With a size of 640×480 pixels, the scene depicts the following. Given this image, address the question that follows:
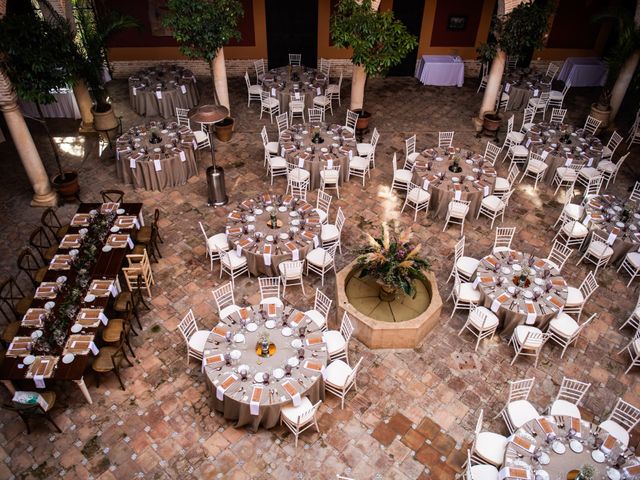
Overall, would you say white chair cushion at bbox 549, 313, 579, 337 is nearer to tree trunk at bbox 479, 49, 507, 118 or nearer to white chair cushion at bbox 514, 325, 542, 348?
white chair cushion at bbox 514, 325, 542, 348

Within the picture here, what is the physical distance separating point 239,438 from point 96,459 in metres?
1.94

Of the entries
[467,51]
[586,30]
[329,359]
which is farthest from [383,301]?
[586,30]

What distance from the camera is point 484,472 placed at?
6.50 m

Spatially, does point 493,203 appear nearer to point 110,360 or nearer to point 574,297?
point 574,297

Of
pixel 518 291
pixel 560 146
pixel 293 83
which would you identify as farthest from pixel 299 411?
pixel 293 83

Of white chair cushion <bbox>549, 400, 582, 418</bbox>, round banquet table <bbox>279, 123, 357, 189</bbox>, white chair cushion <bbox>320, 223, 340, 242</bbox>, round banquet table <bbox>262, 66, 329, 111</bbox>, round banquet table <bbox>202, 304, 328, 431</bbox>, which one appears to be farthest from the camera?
round banquet table <bbox>262, 66, 329, 111</bbox>

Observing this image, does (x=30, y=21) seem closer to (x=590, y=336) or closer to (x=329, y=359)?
(x=329, y=359)

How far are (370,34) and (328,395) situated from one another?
786cm

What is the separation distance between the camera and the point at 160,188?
11.7 m

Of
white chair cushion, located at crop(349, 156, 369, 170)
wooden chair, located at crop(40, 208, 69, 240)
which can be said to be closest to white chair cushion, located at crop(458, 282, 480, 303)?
white chair cushion, located at crop(349, 156, 369, 170)

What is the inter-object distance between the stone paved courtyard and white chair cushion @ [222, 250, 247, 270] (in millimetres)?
485

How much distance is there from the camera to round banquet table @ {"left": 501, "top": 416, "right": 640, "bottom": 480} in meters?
6.29

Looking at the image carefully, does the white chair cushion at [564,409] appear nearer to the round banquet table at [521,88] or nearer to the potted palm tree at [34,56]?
the round banquet table at [521,88]

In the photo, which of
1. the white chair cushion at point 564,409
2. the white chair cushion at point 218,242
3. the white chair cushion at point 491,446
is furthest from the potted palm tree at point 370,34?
the white chair cushion at point 491,446
